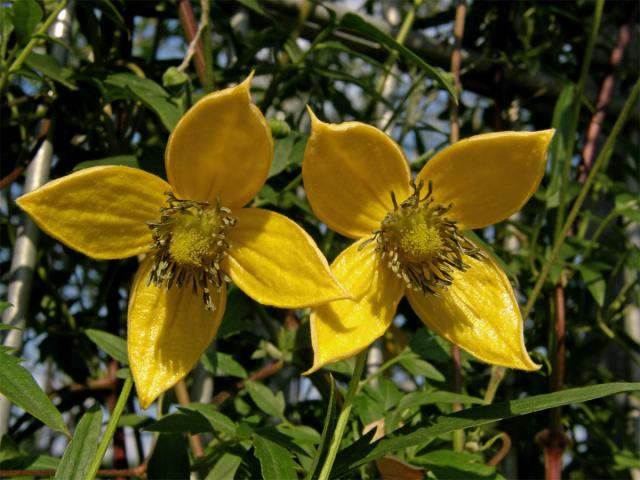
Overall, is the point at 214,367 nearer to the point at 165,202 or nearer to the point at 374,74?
the point at 165,202

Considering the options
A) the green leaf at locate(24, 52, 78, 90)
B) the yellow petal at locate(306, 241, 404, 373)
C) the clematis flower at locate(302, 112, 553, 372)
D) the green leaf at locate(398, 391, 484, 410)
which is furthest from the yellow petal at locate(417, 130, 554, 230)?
the green leaf at locate(24, 52, 78, 90)

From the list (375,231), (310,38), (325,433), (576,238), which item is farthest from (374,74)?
(325,433)

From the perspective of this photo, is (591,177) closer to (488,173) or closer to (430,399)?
(488,173)

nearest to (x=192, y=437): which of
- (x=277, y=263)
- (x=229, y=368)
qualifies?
(x=229, y=368)

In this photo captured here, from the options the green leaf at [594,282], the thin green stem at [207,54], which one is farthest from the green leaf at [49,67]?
the green leaf at [594,282]

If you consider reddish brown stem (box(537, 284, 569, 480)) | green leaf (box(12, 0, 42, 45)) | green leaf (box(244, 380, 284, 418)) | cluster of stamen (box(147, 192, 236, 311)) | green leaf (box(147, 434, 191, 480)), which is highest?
green leaf (box(12, 0, 42, 45))

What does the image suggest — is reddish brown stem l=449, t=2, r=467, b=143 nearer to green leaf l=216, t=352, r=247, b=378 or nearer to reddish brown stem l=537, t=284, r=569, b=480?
reddish brown stem l=537, t=284, r=569, b=480
